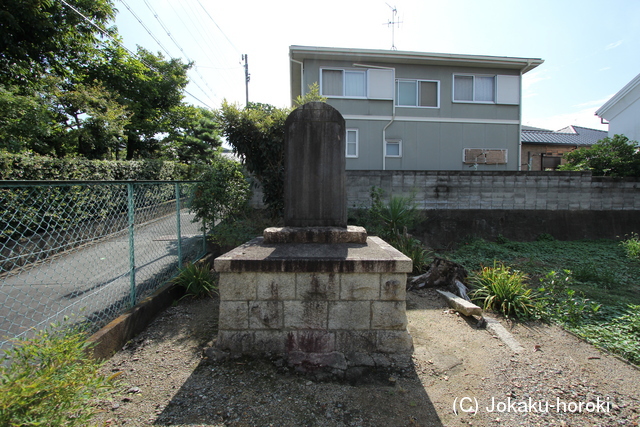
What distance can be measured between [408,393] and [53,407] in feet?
7.26

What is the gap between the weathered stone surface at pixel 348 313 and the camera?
2.77 m

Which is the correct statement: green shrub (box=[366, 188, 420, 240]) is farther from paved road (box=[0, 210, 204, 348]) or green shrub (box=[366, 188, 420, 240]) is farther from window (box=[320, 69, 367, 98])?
window (box=[320, 69, 367, 98])

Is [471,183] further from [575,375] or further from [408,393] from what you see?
[408,393]

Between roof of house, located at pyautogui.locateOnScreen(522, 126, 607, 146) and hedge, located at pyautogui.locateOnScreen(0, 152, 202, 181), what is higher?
roof of house, located at pyautogui.locateOnScreen(522, 126, 607, 146)

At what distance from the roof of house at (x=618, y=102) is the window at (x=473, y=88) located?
6953mm

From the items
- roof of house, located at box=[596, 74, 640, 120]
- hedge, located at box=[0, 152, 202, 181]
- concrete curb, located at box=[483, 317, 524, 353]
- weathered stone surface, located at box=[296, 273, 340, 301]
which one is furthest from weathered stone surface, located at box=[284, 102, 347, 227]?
roof of house, located at box=[596, 74, 640, 120]

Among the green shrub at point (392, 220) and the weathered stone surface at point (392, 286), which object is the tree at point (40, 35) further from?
the weathered stone surface at point (392, 286)

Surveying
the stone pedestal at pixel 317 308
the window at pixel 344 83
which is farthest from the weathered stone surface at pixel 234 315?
the window at pixel 344 83

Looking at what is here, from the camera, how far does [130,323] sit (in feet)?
10.4

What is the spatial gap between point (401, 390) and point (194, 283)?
3.10 metres

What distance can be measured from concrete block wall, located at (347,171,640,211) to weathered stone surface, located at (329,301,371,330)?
5.97 meters

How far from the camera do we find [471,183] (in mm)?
8602

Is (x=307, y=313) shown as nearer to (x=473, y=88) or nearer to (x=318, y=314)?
(x=318, y=314)

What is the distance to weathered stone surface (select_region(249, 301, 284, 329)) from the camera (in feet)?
9.10
